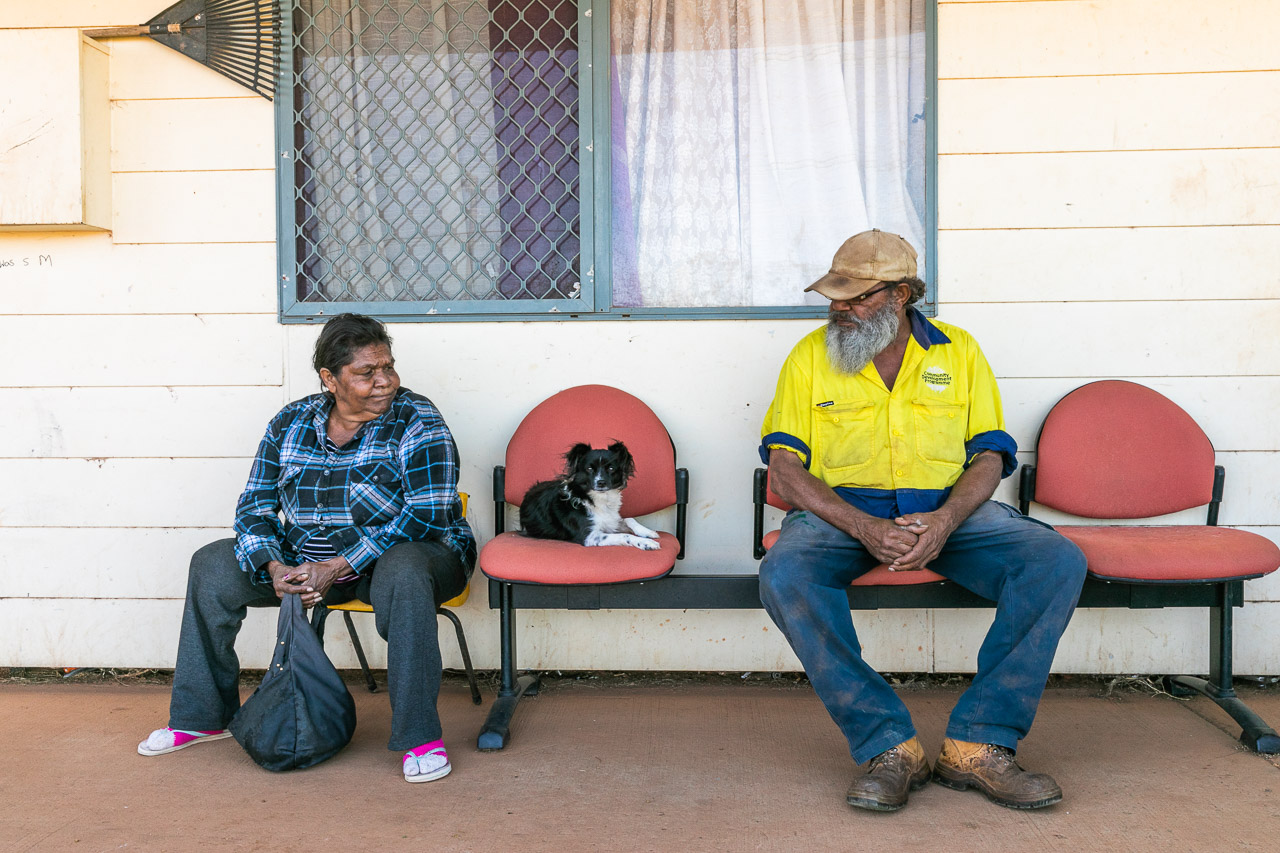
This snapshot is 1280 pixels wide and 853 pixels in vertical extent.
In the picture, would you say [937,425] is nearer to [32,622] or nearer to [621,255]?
[621,255]

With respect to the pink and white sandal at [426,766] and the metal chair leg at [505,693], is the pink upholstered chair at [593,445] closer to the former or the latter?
the metal chair leg at [505,693]

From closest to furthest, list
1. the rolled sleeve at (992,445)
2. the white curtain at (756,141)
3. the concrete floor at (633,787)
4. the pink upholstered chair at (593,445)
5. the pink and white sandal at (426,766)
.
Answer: the concrete floor at (633,787), the pink and white sandal at (426,766), the rolled sleeve at (992,445), the pink upholstered chair at (593,445), the white curtain at (756,141)

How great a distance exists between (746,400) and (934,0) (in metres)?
1.44

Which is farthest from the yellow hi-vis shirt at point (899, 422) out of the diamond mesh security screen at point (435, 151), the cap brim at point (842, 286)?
the diamond mesh security screen at point (435, 151)

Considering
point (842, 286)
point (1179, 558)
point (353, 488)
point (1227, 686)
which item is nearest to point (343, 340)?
point (353, 488)

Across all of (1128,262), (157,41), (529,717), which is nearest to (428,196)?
(157,41)

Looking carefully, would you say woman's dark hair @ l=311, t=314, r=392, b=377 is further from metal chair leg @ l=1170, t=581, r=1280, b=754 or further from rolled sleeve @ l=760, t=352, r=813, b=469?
metal chair leg @ l=1170, t=581, r=1280, b=754

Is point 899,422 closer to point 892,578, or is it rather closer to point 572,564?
point 892,578

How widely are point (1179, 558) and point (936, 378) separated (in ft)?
2.52

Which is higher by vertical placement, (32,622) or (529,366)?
(529,366)

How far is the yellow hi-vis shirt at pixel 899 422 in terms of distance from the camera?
2.65m

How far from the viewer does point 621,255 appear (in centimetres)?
331

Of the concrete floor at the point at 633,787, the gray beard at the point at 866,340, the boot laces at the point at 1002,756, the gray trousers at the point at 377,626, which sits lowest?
the concrete floor at the point at 633,787

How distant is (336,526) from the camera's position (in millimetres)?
2736
